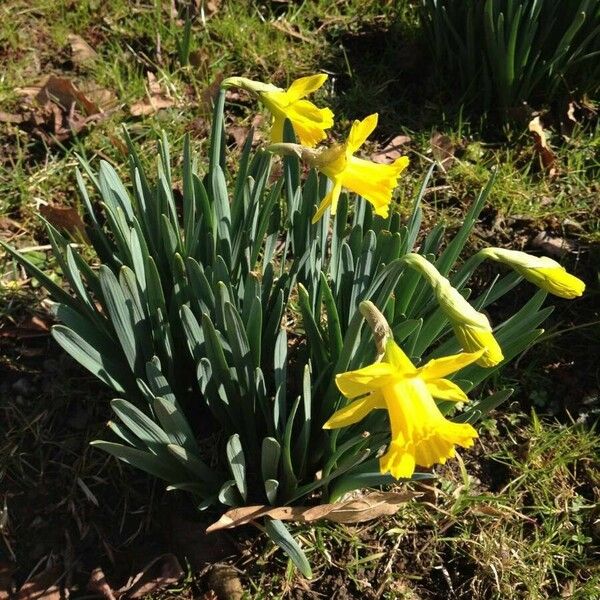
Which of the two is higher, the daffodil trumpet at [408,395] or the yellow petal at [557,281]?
the yellow petal at [557,281]

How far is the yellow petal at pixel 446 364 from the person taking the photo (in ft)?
3.73

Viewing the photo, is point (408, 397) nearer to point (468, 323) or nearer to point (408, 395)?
point (408, 395)

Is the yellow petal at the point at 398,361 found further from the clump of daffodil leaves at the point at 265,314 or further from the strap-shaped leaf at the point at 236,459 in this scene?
the strap-shaped leaf at the point at 236,459

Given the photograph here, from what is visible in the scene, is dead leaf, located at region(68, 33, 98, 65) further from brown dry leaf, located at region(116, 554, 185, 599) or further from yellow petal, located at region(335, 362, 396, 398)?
yellow petal, located at region(335, 362, 396, 398)

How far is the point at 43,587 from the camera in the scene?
168 cm

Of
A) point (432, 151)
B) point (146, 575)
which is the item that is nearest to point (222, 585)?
point (146, 575)

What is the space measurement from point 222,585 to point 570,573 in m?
0.84

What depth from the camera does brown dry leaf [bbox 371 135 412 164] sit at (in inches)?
102

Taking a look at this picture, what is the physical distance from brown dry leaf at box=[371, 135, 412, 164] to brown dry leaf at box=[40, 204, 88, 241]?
3.36 feet

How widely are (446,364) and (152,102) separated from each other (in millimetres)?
1882

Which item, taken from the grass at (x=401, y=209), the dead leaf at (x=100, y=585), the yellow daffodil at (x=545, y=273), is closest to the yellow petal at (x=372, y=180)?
the yellow daffodil at (x=545, y=273)

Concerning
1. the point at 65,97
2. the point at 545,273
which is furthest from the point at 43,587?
the point at 65,97

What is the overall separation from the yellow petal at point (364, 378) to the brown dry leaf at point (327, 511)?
1.50ft

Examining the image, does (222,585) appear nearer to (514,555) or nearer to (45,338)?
(514,555)
